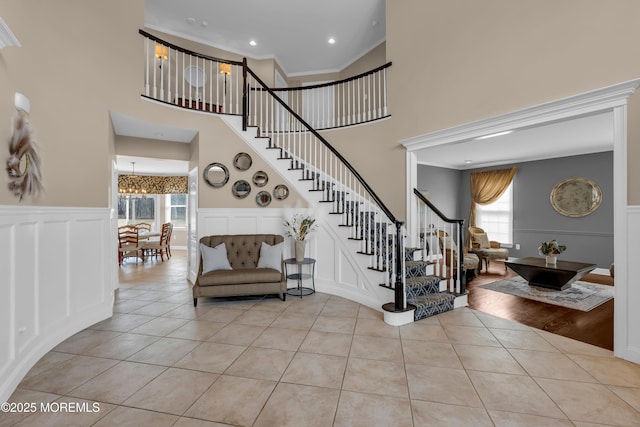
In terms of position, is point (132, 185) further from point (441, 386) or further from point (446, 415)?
point (446, 415)

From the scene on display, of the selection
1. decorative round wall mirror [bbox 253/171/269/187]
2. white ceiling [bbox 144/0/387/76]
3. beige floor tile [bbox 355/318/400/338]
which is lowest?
beige floor tile [bbox 355/318/400/338]

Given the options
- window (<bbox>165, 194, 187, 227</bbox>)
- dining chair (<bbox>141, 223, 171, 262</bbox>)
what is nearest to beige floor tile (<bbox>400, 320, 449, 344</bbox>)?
dining chair (<bbox>141, 223, 171, 262</bbox>)

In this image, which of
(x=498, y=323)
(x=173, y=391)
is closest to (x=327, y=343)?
(x=173, y=391)

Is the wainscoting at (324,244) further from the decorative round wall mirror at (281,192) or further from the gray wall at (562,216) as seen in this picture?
the gray wall at (562,216)

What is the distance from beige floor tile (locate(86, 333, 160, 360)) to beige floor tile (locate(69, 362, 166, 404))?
0.22 meters

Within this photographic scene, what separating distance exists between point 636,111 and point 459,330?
2.61 m

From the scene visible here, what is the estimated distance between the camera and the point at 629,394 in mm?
2096

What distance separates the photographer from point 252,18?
5832mm

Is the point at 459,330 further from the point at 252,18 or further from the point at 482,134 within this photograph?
the point at 252,18

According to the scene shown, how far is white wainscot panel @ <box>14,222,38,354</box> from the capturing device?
2236 millimetres

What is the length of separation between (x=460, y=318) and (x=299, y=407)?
2.51m

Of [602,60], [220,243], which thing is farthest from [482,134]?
[220,243]

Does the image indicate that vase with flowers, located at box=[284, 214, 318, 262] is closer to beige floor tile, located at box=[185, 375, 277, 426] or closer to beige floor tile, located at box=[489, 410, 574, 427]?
beige floor tile, located at box=[185, 375, 277, 426]

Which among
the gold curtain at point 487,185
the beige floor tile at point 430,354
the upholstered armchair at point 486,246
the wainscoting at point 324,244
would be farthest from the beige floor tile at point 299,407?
the gold curtain at point 487,185
